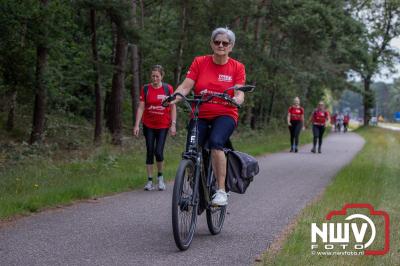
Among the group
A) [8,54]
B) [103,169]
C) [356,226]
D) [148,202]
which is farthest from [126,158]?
[356,226]

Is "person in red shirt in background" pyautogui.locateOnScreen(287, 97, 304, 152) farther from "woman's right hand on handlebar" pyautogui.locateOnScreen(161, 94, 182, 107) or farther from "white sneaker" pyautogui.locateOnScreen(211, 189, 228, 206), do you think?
"woman's right hand on handlebar" pyautogui.locateOnScreen(161, 94, 182, 107)

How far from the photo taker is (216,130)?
624 cm

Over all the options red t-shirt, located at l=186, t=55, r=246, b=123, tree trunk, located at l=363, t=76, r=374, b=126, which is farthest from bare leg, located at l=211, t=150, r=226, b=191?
tree trunk, located at l=363, t=76, r=374, b=126

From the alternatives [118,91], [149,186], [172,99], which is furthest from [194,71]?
[118,91]

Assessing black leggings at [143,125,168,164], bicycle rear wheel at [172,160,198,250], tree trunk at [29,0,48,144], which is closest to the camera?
bicycle rear wheel at [172,160,198,250]

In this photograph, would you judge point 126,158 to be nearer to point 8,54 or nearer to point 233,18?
point 8,54

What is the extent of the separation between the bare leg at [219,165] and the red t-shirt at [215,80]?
0.39 meters

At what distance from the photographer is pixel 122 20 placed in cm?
1798

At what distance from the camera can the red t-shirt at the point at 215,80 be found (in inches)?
248

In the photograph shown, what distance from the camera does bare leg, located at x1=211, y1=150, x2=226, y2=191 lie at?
20.6ft

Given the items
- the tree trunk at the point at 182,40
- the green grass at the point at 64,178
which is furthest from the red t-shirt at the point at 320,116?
the tree trunk at the point at 182,40

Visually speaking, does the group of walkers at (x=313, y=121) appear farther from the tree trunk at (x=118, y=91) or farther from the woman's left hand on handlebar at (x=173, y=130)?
the woman's left hand on handlebar at (x=173, y=130)

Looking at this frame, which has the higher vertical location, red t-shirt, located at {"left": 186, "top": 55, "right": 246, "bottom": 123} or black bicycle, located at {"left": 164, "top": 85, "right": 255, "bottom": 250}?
red t-shirt, located at {"left": 186, "top": 55, "right": 246, "bottom": 123}

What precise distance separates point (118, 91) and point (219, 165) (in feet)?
50.1
